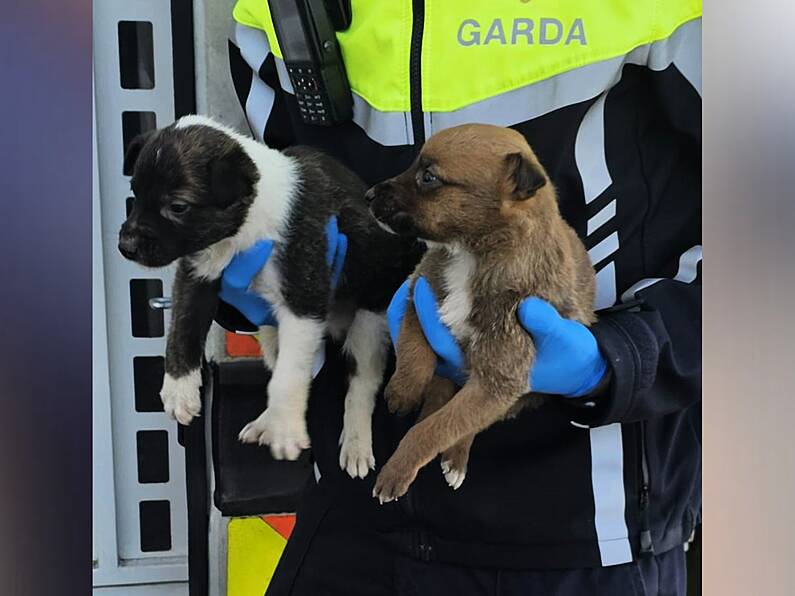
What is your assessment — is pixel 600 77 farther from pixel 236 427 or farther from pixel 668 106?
pixel 236 427

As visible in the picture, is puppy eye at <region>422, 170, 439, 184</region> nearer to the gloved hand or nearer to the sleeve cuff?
the gloved hand

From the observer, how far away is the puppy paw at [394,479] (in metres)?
0.94

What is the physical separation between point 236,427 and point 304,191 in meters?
0.72

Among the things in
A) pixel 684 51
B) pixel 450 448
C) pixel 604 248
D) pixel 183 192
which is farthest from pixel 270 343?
pixel 684 51

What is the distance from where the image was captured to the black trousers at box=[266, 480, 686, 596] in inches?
43.2

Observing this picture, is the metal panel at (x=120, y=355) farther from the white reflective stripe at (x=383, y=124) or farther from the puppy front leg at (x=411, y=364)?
the puppy front leg at (x=411, y=364)

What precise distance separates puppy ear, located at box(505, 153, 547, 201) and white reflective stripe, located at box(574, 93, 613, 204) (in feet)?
0.64

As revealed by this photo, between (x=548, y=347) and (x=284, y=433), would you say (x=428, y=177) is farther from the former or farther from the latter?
(x=284, y=433)

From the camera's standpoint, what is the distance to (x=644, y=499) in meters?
1.10

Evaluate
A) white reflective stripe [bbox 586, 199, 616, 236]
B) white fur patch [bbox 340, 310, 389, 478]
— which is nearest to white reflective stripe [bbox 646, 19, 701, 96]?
white reflective stripe [bbox 586, 199, 616, 236]

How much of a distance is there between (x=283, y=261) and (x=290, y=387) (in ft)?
0.60

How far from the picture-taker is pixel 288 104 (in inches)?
50.2
